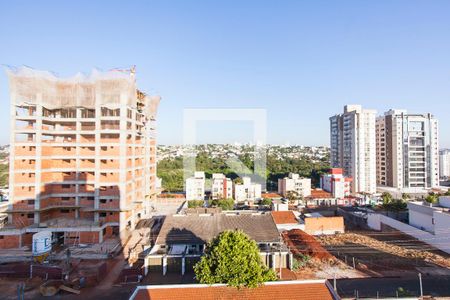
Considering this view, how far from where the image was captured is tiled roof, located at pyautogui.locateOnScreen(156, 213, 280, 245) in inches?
516

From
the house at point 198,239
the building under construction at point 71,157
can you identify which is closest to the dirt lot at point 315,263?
the house at point 198,239

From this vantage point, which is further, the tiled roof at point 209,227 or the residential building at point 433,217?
the residential building at point 433,217

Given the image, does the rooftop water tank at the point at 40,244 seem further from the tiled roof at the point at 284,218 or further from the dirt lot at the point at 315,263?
the tiled roof at the point at 284,218

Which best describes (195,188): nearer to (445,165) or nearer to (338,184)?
(338,184)

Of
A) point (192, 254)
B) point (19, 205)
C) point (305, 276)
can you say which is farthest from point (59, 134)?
point (305, 276)

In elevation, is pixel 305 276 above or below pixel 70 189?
below

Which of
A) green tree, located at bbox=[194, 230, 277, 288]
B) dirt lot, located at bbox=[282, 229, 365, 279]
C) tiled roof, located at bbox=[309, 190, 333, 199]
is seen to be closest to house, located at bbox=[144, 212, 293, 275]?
dirt lot, located at bbox=[282, 229, 365, 279]

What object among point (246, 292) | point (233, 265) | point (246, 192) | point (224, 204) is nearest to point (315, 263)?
point (246, 292)

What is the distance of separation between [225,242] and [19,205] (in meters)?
13.5

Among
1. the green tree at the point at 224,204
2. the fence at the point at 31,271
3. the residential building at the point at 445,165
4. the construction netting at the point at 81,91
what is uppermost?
the construction netting at the point at 81,91

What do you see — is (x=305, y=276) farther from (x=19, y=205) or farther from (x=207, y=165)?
(x=207, y=165)

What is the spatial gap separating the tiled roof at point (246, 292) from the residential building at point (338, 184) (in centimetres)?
2500

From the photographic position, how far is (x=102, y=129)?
17.2 meters

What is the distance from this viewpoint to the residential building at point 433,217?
15.4 m
